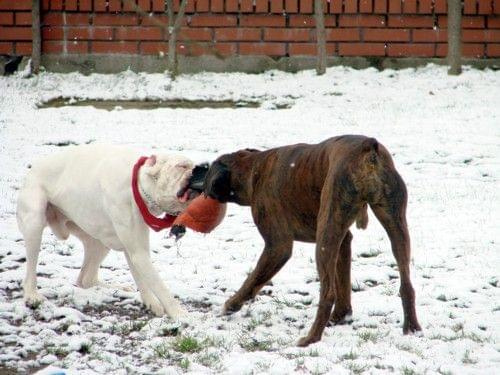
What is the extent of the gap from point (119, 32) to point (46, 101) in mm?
1791

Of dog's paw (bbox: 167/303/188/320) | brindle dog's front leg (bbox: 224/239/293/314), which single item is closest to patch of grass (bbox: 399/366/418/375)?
brindle dog's front leg (bbox: 224/239/293/314)

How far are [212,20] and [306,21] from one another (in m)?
1.32

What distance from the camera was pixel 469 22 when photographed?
550 inches

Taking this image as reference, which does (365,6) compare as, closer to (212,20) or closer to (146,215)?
(212,20)

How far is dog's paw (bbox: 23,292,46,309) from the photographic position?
611cm

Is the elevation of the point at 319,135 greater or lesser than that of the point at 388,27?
lesser

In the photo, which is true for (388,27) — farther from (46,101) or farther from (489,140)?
(46,101)

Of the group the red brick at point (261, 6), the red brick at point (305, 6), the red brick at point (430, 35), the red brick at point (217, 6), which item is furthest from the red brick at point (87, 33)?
the red brick at point (430, 35)

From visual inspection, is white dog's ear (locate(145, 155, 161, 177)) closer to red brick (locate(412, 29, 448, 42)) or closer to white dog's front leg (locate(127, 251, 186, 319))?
white dog's front leg (locate(127, 251, 186, 319))

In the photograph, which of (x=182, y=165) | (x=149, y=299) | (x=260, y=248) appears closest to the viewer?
(x=182, y=165)

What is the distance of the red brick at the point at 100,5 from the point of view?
1378 centimetres

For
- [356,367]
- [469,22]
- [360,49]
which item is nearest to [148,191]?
[356,367]

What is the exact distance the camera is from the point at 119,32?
13805mm

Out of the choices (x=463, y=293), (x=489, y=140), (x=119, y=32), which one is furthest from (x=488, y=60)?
(x=463, y=293)
